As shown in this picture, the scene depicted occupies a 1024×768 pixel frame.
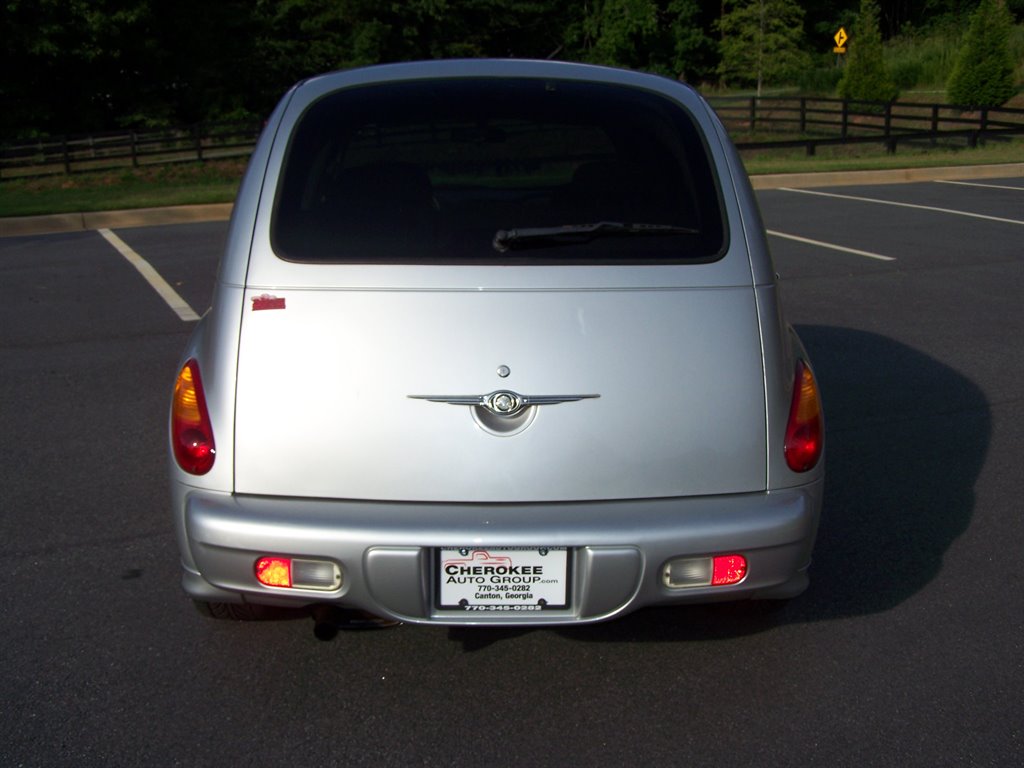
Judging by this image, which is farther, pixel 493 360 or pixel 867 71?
pixel 867 71

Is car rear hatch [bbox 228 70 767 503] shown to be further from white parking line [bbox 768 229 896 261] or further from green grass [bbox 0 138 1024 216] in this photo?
green grass [bbox 0 138 1024 216]

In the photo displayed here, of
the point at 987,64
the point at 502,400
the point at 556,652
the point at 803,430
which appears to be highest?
the point at 502,400

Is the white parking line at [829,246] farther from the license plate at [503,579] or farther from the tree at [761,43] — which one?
the tree at [761,43]

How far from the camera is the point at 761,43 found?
52.7 metres

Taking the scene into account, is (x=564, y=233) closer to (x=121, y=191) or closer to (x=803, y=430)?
(x=803, y=430)

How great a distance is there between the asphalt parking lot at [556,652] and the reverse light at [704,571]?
39cm

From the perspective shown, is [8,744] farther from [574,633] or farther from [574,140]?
[574,140]

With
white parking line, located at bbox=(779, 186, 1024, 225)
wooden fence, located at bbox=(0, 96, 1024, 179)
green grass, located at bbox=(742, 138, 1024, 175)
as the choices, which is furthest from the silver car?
wooden fence, located at bbox=(0, 96, 1024, 179)

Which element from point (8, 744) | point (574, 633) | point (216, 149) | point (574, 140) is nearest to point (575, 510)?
point (574, 633)

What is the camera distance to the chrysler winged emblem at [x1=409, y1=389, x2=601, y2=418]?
2854 mm

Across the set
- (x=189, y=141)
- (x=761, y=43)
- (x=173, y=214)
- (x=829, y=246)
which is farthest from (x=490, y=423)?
(x=761, y=43)

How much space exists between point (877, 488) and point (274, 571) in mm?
2801

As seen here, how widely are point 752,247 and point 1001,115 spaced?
30343 millimetres

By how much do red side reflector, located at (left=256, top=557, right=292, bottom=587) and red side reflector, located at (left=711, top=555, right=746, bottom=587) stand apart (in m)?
1.07
